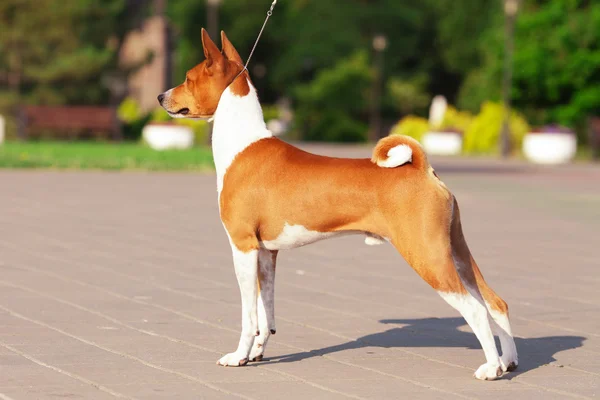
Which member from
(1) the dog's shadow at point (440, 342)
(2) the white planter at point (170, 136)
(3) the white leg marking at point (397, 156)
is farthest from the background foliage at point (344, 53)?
(3) the white leg marking at point (397, 156)

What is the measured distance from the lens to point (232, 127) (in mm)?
6906

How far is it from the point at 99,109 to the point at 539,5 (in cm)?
1723

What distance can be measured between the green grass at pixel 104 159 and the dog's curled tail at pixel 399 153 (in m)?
19.0

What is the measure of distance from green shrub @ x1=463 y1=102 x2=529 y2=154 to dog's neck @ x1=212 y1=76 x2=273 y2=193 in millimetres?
37658

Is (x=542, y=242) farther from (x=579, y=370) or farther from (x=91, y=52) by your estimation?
(x=91, y=52)

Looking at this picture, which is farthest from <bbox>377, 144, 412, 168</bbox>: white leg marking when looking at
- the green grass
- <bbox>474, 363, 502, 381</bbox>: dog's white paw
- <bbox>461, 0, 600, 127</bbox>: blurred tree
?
<bbox>461, 0, 600, 127</bbox>: blurred tree

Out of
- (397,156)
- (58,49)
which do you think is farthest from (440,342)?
(58,49)

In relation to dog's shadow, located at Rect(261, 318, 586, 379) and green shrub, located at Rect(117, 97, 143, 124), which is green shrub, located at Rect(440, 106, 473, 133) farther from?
dog's shadow, located at Rect(261, 318, 586, 379)

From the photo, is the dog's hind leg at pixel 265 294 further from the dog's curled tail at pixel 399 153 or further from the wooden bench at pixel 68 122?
the wooden bench at pixel 68 122

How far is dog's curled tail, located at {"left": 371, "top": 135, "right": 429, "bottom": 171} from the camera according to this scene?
21.1ft

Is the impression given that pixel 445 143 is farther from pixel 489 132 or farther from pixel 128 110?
pixel 128 110

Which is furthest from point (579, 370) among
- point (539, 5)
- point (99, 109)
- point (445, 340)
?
point (539, 5)

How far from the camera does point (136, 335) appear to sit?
24.3 ft

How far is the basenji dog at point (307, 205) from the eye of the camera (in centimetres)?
635
